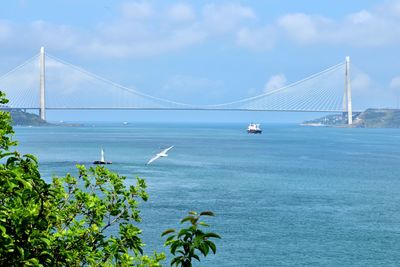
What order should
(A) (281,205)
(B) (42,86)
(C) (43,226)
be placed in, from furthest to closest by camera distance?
1. (B) (42,86)
2. (A) (281,205)
3. (C) (43,226)

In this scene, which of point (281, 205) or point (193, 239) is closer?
point (193, 239)

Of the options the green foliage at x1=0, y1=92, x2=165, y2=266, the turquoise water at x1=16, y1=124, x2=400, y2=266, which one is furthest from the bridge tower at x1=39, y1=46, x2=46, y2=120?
the green foliage at x1=0, y1=92, x2=165, y2=266

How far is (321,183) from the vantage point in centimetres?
4881

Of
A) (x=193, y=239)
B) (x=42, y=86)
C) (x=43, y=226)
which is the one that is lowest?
(x=43, y=226)

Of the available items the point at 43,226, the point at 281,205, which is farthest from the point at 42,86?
the point at 43,226

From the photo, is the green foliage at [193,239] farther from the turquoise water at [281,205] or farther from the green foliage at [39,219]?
the turquoise water at [281,205]

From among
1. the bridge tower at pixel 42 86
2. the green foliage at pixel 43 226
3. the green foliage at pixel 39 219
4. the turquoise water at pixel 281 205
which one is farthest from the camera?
the bridge tower at pixel 42 86

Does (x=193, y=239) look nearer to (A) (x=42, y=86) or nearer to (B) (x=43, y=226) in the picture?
(B) (x=43, y=226)

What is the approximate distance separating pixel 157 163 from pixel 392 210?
34.0 metres

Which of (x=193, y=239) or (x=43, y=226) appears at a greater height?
(x=193, y=239)

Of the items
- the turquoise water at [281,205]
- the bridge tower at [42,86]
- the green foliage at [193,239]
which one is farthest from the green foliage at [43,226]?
the bridge tower at [42,86]

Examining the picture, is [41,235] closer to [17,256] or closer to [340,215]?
[17,256]

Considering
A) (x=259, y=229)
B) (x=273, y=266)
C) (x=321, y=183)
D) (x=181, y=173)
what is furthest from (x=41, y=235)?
(x=181, y=173)

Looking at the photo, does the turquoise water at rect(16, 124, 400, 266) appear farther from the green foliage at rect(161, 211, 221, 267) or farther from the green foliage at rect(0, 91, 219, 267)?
the green foliage at rect(161, 211, 221, 267)
